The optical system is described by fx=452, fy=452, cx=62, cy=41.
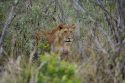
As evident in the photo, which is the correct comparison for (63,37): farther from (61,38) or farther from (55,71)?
(55,71)

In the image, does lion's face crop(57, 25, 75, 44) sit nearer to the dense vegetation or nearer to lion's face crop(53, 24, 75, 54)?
lion's face crop(53, 24, 75, 54)

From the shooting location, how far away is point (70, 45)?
5781 millimetres

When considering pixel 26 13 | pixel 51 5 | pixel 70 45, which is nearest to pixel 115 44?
pixel 70 45

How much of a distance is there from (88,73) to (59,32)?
187 cm

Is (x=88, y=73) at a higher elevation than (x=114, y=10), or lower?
lower

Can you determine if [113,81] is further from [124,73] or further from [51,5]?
[51,5]

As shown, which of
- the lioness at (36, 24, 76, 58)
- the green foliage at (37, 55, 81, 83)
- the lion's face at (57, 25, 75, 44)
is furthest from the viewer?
the lion's face at (57, 25, 75, 44)

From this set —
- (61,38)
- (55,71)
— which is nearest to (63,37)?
(61,38)

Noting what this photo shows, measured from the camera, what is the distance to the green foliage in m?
3.71

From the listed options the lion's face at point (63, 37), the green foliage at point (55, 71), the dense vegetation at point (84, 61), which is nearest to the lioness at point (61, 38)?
the lion's face at point (63, 37)

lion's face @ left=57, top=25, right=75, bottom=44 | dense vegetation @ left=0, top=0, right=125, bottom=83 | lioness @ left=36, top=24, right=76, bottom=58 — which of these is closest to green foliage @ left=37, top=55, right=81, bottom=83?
dense vegetation @ left=0, top=0, right=125, bottom=83

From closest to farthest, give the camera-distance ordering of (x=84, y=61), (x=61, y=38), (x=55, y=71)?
1. (x=55, y=71)
2. (x=84, y=61)
3. (x=61, y=38)

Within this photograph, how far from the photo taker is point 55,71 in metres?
3.73

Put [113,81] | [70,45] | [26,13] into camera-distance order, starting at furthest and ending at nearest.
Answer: [26,13] < [70,45] < [113,81]
